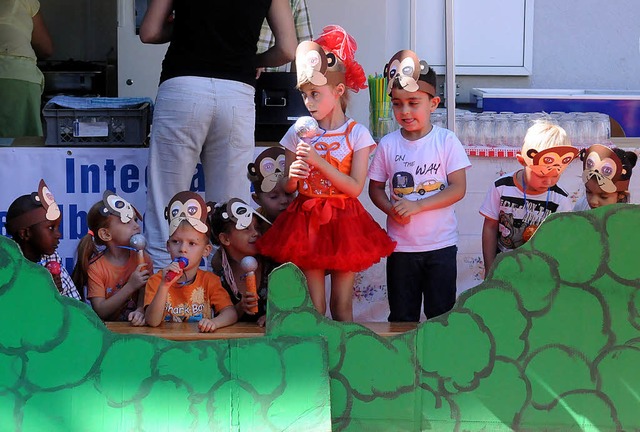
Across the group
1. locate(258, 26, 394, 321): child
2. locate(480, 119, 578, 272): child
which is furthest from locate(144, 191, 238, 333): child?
locate(480, 119, 578, 272): child

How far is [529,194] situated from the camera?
3.85 metres

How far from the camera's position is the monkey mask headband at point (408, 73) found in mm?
3686

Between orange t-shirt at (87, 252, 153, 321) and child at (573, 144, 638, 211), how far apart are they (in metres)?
1.71

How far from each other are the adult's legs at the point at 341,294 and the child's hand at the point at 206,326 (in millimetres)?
590

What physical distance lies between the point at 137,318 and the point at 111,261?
1.61 ft

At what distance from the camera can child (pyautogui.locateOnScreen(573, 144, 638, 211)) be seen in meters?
3.63

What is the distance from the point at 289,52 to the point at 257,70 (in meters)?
0.30

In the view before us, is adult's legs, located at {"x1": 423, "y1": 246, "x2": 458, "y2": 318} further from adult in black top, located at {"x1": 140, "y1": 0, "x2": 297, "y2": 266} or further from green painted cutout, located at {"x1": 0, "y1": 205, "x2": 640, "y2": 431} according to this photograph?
adult in black top, located at {"x1": 140, "y1": 0, "x2": 297, "y2": 266}

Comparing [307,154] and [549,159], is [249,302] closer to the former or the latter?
[307,154]

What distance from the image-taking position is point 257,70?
4.57 m

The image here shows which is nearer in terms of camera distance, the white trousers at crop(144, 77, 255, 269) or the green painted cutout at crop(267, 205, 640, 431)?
the green painted cutout at crop(267, 205, 640, 431)

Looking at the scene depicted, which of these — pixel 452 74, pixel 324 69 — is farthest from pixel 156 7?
pixel 452 74

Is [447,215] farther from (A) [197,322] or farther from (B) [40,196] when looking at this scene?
(B) [40,196]

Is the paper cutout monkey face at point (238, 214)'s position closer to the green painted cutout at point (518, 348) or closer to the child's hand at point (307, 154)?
the child's hand at point (307, 154)
